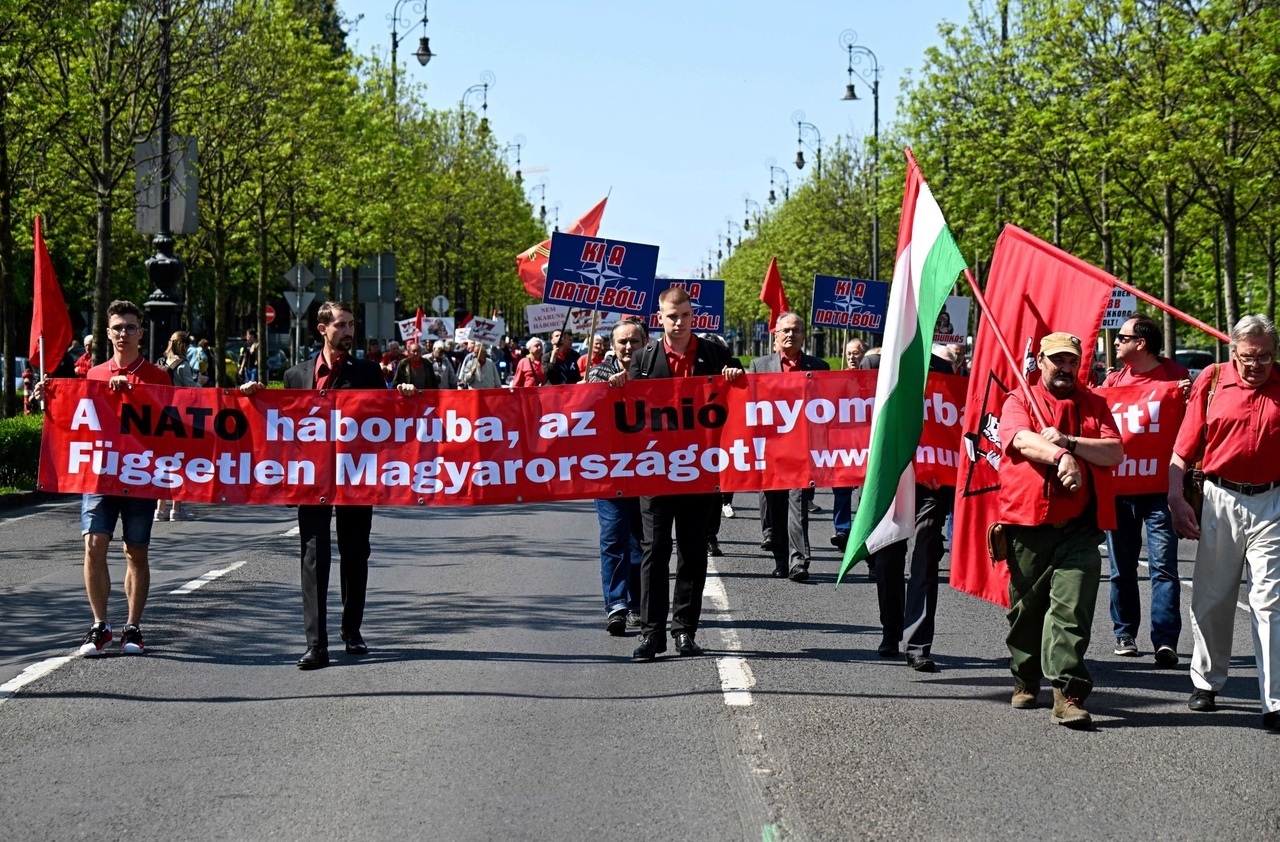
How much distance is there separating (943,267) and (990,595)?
1.62 metres

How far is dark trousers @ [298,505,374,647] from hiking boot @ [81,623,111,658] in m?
1.07

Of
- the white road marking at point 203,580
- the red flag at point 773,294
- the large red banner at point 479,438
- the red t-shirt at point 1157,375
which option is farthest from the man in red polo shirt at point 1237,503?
the red flag at point 773,294

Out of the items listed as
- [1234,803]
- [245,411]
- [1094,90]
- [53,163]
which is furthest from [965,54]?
[1234,803]

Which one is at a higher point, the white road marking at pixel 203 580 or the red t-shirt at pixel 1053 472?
the red t-shirt at pixel 1053 472

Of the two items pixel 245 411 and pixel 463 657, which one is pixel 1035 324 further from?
pixel 245 411

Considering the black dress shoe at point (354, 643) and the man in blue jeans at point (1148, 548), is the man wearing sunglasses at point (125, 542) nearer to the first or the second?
the black dress shoe at point (354, 643)

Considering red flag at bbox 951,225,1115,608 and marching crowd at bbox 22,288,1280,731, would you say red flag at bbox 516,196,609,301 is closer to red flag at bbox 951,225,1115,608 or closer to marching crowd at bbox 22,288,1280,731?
marching crowd at bbox 22,288,1280,731

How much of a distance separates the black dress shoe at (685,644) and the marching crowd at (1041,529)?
0.06ft

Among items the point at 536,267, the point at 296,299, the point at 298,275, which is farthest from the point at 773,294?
the point at 296,299

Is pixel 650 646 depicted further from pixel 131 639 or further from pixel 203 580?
pixel 203 580

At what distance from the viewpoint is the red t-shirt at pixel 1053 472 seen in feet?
24.1

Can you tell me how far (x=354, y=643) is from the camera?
30.1 ft

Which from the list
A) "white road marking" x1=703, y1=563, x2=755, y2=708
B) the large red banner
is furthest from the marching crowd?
"white road marking" x1=703, y1=563, x2=755, y2=708

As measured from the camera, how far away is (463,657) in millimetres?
9062
